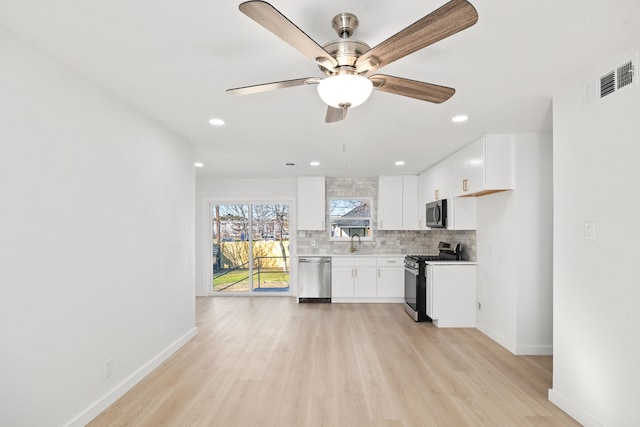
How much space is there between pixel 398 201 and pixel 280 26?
5321mm

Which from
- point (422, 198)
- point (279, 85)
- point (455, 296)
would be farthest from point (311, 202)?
point (279, 85)

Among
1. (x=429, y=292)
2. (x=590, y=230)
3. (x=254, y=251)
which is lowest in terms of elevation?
(x=429, y=292)

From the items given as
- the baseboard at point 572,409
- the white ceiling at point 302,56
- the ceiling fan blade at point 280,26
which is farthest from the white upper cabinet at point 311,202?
the ceiling fan blade at point 280,26

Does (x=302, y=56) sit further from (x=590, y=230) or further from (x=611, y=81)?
(x=590, y=230)

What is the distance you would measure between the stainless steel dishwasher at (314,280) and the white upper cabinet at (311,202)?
692mm

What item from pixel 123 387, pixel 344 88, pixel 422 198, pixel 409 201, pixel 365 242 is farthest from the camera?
pixel 365 242

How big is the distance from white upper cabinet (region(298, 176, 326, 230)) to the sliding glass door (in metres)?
0.48

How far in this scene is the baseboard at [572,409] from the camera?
223 centimetres

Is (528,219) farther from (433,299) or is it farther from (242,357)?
(242,357)

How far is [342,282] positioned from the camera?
606 centimetres

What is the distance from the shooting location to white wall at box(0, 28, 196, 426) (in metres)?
1.78

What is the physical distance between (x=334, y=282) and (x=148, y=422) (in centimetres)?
402

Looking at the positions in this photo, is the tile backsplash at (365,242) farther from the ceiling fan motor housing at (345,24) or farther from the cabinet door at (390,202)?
the ceiling fan motor housing at (345,24)

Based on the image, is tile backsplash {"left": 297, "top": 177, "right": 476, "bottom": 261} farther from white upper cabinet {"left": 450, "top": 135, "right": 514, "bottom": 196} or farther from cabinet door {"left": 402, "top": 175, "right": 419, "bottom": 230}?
white upper cabinet {"left": 450, "top": 135, "right": 514, "bottom": 196}
